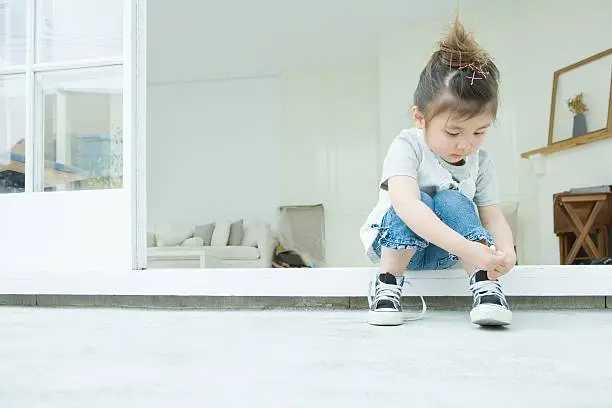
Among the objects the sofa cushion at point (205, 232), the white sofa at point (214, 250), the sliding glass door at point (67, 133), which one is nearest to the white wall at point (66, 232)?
the sliding glass door at point (67, 133)

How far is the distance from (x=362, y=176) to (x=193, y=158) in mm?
2017

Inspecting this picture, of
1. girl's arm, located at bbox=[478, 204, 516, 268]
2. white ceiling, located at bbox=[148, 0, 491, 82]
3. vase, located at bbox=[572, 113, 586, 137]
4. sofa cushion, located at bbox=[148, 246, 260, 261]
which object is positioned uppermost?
white ceiling, located at bbox=[148, 0, 491, 82]

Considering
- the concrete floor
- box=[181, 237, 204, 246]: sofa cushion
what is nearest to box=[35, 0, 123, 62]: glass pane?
the concrete floor

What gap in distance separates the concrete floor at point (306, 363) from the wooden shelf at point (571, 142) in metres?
3.34

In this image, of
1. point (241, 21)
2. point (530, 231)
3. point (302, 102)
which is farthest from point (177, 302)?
point (302, 102)

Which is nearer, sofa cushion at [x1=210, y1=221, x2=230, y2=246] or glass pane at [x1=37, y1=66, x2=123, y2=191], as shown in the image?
glass pane at [x1=37, y1=66, x2=123, y2=191]

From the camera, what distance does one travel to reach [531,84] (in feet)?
18.9

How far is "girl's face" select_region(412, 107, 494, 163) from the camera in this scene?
5.45 ft

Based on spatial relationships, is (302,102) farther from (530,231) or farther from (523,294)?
(523,294)

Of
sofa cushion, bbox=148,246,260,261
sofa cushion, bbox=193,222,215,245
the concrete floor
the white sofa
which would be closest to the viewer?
the concrete floor

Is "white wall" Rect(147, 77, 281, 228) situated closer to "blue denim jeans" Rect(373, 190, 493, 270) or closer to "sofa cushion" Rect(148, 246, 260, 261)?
"sofa cushion" Rect(148, 246, 260, 261)

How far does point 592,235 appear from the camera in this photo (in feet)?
16.2

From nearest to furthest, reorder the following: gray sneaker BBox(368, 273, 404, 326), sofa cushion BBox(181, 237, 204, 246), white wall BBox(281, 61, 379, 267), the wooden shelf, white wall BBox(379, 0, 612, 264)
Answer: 1. gray sneaker BBox(368, 273, 404, 326)
2. the wooden shelf
3. white wall BBox(379, 0, 612, 264)
4. sofa cushion BBox(181, 237, 204, 246)
5. white wall BBox(281, 61, 379, 267)

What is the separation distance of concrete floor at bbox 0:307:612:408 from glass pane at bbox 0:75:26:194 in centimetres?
82
